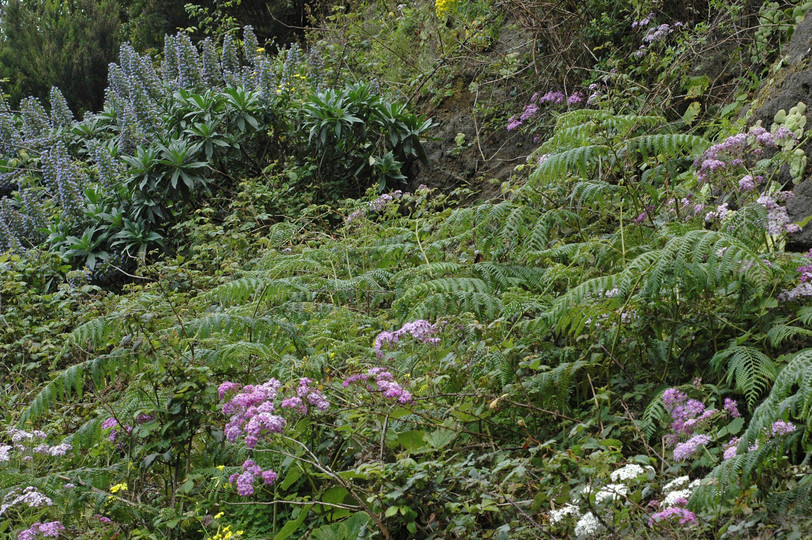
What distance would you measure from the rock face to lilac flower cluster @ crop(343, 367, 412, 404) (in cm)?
184

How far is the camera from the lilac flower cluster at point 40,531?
93.3 inches

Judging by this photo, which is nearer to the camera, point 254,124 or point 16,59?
point 254,124

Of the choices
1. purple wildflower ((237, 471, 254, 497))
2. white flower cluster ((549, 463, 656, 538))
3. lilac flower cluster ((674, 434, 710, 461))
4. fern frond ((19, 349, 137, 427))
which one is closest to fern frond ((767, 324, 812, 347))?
lilac flower cluster ((674, 434, 710, 461))

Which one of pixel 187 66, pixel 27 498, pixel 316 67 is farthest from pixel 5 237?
pixel 27 498

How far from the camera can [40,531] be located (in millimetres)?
2467

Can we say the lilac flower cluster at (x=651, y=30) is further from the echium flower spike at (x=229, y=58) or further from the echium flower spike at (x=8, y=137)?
the echium flower spike at (x=8, y=137)

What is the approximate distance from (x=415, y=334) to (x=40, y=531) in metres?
1.41

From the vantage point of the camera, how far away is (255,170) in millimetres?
6941

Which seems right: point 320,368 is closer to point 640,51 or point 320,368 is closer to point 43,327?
point 43,327

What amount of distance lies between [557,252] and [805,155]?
1.23 metres

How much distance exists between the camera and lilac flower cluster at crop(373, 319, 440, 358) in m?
2.50

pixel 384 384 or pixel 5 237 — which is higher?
pixel 384 384

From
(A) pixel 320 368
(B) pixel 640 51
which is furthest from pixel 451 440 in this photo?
(B) pixel 640 51

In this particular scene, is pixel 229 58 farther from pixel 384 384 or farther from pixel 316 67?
pixel 384 384
